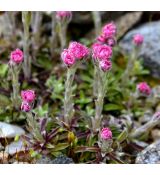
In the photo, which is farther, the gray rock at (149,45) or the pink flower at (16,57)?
the gray rock at (149,45)

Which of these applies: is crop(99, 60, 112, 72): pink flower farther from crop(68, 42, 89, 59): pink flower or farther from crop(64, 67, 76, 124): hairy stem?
crop(64, 67, 76, 124): hairy stem

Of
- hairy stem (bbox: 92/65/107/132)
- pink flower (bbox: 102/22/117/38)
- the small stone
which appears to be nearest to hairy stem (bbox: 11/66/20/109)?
hairy stem (bbox: 92/65/107/132)

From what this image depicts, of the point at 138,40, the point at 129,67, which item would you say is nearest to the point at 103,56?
the point at 138,40

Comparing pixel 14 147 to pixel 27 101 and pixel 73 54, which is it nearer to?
pixel 27 101

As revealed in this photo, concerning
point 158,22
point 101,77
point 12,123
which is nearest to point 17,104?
point 12,123

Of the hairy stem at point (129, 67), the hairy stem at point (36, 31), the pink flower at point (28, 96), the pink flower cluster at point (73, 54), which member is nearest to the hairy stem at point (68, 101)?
the pink flower cluster at point (73, 54)

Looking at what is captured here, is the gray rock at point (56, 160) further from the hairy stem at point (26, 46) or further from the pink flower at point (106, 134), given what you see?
the hairy stem at point (26, 46)
